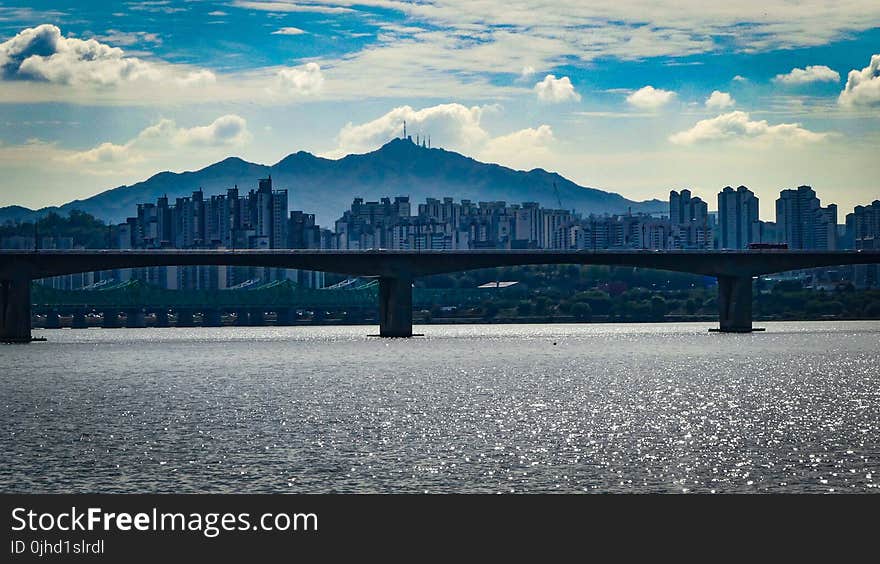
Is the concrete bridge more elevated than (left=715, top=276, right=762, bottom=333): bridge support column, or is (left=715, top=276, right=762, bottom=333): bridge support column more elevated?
the concrete bridge

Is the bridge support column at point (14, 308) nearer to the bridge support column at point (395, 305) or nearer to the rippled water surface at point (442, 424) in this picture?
the rippled water surface at point (442, 424)

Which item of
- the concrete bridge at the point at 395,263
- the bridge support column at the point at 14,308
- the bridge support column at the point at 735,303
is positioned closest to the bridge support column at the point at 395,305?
the concrete bridge at the point at 395,263

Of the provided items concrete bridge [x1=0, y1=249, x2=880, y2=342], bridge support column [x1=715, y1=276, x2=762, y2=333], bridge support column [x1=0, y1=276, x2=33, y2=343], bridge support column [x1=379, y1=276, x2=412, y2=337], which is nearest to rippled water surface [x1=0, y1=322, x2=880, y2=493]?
bridge support column [x1=0, y1=276, x2=33, y2=343]

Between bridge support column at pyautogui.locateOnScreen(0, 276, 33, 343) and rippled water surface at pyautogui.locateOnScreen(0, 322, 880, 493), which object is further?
bridge support column at pyautogui.locateOnScreen(0, 276, 33, 343)

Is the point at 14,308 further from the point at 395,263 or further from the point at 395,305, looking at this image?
the point at 395,305

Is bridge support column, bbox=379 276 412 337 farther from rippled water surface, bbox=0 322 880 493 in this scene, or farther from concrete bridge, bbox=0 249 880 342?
rippled water surface, bbox=0 322 880 493
